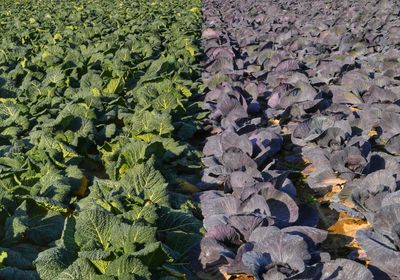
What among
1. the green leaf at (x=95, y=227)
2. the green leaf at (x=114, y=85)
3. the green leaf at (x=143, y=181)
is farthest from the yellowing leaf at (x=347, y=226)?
the green leaf at (x=114, y=85)

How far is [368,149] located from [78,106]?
107 inches

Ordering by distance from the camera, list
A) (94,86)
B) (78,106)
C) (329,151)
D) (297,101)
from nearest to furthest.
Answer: (329,151)
(78,106)
(297,101)
(94,86)

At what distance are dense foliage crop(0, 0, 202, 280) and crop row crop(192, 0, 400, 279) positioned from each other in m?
0.25

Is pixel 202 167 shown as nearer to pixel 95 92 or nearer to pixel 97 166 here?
pixel 97 166

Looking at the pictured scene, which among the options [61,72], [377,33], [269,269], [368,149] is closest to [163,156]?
[368,149]

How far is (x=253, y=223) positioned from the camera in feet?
9.48

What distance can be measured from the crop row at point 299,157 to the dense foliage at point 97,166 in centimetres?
25

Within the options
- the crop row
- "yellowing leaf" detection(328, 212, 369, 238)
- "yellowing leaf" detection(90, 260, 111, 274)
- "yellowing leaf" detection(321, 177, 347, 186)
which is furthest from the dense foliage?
"yellowing leaf" detection(321, 177, 347, 186)

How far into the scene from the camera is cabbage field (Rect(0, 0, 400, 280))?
263 cm

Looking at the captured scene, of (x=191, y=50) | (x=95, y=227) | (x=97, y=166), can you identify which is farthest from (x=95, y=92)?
(x=191, y=50)

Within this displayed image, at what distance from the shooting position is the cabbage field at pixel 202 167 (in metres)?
2.63

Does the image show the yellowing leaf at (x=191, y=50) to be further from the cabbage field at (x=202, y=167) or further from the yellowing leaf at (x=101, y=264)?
the yellowing leaf at (x=101, y=264)

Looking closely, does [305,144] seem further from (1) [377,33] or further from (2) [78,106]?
(1) [377,33]

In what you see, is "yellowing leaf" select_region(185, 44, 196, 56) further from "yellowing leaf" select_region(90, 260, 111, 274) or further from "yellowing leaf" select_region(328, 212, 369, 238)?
"yellowing leaf" select_region(90, 260, 111, 274)
